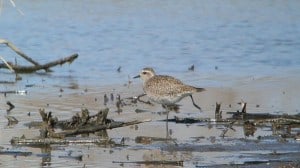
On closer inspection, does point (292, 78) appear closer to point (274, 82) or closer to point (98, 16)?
point (274, 82)

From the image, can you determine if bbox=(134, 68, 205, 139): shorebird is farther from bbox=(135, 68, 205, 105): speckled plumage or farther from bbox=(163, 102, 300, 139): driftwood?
bbox=(163, 102, 300, 139): driftwood

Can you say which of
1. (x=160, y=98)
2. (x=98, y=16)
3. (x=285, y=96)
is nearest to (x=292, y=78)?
(x=285, y=96)

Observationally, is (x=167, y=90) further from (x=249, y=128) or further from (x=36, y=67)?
(x=36, y=67)

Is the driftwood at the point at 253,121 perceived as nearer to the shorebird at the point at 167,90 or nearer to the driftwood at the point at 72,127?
the shorebird at the point at 167,90

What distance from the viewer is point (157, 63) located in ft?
56.6

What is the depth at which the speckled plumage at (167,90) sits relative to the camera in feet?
39.4

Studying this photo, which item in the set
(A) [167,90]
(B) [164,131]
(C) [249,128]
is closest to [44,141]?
(B) [164,131]

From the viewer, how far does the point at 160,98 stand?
12078 mm

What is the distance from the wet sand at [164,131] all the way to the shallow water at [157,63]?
14 mm

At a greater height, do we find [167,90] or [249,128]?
[167,90]

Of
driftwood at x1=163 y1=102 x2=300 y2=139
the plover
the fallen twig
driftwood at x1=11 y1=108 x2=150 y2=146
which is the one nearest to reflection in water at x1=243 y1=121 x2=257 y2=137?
driftwood at x1=163 y1=102 x2=300 y2=139

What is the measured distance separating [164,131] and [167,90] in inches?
40.7

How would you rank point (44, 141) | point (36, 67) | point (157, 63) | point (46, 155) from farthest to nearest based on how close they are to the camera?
point (157, 63)
point (36, 67)
point (44, 141)
point (46, 155)

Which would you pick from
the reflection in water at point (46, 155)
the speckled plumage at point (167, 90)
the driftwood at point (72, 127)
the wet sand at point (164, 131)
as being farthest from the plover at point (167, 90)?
the reflection in water at point (46, 155)
